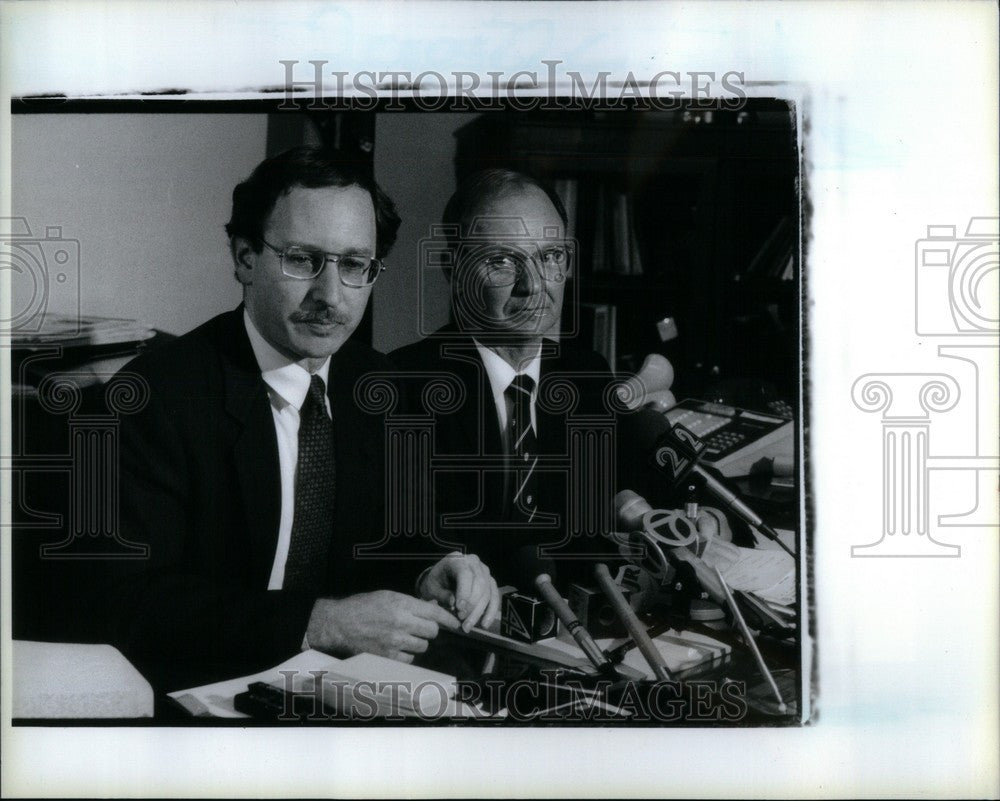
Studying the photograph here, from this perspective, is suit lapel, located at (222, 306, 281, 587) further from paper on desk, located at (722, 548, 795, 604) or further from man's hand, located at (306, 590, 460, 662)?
paper on desk, located at (722, 548, 795, 604)

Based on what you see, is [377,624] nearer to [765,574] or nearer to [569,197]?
[765,574]

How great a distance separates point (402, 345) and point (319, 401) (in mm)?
228

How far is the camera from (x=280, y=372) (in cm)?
240

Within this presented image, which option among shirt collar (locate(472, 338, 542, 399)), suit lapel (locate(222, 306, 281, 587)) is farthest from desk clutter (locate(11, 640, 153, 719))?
shirt collar (locate(472, 338, 542, 399))

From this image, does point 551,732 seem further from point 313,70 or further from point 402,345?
point 313,70

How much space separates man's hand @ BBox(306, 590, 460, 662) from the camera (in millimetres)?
2383

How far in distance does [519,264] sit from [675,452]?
562mm

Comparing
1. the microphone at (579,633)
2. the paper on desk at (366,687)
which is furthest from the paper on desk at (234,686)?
the microphone at (579,633)

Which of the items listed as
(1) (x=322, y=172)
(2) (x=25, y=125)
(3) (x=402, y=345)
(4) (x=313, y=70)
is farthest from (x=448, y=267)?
(2) (x=25, y=125)

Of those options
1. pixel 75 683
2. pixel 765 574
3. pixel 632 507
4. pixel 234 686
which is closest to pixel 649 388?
pixel 632 507

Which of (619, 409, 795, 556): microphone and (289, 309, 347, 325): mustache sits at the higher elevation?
(289, 309, 347, 325): mustache

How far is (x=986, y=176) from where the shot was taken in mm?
2451

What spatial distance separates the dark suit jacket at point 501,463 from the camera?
242 centimetres

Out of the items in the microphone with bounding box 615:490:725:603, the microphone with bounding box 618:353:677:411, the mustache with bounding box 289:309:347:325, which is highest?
the mustache with bounding box 289:309:347:325
